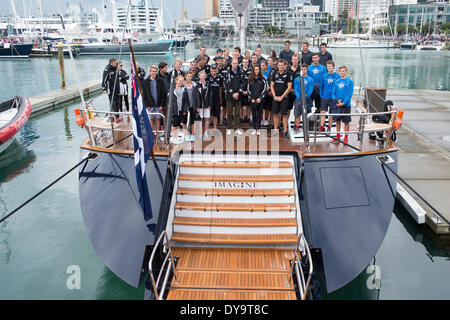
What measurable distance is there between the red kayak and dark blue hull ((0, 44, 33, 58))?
48.3 metres

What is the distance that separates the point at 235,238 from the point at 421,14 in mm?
135506

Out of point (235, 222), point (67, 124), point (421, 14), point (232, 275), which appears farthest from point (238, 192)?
point (421, 14)

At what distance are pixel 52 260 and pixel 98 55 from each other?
66.3 metres

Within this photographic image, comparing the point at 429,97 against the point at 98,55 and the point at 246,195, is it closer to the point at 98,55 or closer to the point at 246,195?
the point at 246,195

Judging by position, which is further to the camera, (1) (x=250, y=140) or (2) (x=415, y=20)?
(2) (x=415, y=20)

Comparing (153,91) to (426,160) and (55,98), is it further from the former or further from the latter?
(55,98)

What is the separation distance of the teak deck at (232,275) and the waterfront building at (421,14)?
416ft

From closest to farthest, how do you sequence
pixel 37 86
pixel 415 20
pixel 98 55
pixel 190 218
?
pixel 190 218 < pixel 37 86 < pixel 98 55 < pixel 415 20

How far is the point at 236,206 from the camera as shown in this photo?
5.78 metres

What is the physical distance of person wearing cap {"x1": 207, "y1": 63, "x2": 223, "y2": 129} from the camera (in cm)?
768

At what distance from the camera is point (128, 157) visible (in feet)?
20.4

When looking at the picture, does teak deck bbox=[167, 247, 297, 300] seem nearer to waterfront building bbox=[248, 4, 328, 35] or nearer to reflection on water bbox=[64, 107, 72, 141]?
waterfront building bbox=[248, 4, 328, 35]
